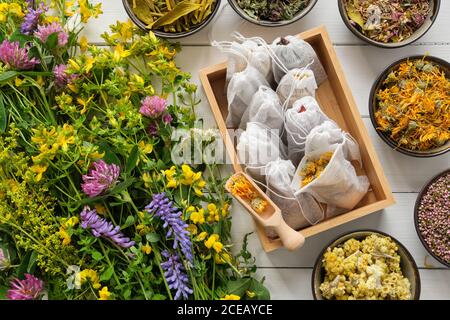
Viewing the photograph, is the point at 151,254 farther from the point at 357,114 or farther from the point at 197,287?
the point at 357,114

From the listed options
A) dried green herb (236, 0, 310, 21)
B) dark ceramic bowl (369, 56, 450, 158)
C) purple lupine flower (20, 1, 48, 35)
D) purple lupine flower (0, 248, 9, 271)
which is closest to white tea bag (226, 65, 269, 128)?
dried green herb (236, 0, 310, 21)

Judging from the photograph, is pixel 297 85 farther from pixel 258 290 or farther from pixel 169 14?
pixel 258 290

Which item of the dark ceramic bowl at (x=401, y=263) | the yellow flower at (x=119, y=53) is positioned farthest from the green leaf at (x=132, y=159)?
the dark ceramic bowl at (x=401, y=263)

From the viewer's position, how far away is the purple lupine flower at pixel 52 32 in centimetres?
130

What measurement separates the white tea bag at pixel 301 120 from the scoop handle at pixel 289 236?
7.0 inches

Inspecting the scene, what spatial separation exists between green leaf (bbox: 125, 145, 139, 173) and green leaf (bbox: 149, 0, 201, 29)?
31 centimetres

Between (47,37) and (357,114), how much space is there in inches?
26.1

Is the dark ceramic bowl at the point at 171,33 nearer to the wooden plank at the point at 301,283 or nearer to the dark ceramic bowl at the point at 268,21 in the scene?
the dark ceramic bowl at the point at 268,21

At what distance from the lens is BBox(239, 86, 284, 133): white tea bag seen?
1320mm

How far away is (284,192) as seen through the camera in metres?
1.31

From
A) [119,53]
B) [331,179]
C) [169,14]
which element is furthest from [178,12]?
[331,179]

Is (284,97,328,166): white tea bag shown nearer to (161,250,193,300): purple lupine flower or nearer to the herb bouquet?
the herb bouquet

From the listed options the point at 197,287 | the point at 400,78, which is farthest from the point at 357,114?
the point at 197,287

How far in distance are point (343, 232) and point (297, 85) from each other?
1.14 ft
